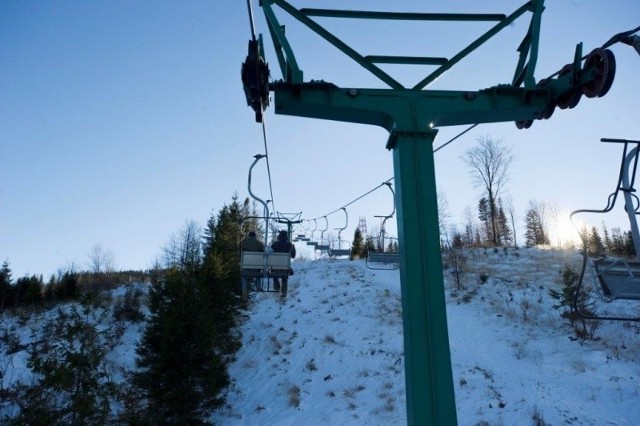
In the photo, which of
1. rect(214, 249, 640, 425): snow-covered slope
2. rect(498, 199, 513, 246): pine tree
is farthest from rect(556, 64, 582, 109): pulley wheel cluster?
rect(498, 199, 513, 246): pine tree

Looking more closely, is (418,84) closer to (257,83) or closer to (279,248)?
(257,83)

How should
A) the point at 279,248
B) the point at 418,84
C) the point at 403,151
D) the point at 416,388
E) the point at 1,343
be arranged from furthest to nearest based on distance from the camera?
the point at 1,343, the point at 279,248, the point at 418,84, the point at 403,151, the point at 416,388

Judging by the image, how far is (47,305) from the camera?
32.3m

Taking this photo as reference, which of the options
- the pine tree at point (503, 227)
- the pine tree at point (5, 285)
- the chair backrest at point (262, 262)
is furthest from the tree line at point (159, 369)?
the pine tree at point (503, 227)

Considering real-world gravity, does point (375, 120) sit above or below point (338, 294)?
above

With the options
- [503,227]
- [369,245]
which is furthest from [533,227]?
[369,245]

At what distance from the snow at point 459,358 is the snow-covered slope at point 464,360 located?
0.16 ft

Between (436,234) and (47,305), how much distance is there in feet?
119

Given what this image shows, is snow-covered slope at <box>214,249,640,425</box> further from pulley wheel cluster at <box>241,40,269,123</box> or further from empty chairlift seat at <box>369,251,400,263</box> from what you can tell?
pulley wheel cluster at <box>241,40,269,123</box>

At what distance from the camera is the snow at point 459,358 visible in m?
12.1

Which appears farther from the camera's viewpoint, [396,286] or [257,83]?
[396,286]

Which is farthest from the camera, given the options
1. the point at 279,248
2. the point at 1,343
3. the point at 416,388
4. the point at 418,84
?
the point at 1,343

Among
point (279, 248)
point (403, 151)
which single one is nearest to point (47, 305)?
point (279, 248)

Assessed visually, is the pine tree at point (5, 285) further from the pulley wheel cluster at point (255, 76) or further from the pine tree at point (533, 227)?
the pine tree at point (533, 227)
